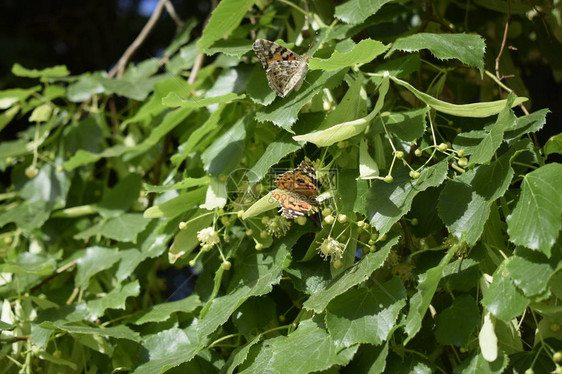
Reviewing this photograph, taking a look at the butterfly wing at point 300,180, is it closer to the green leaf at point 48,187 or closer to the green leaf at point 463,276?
the green leaf at point 463,276

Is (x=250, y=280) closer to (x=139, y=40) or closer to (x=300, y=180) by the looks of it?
(x=300, y=180)

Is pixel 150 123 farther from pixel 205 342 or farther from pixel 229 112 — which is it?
pixel 205 342

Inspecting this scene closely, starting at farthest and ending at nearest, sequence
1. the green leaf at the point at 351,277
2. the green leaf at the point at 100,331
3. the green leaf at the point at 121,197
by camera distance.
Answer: the green leaf at the point at 121,197 → the green leaf at the point at 100,331 → the green leaf at the point at 351,277

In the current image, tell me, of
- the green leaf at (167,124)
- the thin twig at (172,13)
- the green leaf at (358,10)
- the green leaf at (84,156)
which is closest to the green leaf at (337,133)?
the green leaf at (358,10)

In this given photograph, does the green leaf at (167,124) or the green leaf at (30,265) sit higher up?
the green leaf at (167,124)

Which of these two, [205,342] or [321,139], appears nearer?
[321,139]

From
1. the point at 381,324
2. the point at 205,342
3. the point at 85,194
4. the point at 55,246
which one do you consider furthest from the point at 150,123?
the point at 381,324

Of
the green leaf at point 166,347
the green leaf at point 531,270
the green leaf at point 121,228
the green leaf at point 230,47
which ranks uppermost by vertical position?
the green leaf at point 230,47
